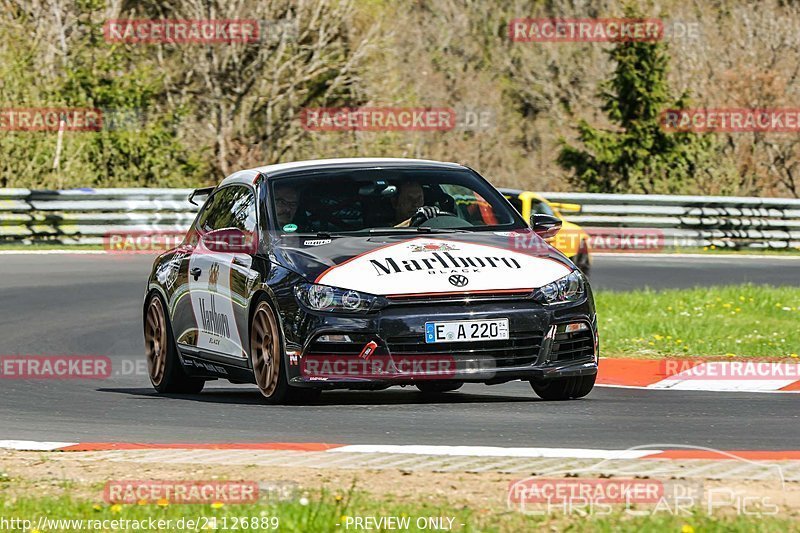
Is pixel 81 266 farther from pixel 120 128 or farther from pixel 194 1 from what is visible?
pixel 194 1

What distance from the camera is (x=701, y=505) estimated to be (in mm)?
6133

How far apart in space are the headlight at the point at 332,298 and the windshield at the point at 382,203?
0.86 meters

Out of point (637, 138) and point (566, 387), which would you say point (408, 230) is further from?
point (637, 138)

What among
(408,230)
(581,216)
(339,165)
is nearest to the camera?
(408,230)

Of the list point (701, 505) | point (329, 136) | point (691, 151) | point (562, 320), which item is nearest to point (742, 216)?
point (691, 151)

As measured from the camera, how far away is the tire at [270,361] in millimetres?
9406

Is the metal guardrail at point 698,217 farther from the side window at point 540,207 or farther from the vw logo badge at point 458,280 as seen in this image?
the vw logo badge at point 458,280

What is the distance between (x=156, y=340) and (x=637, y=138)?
2494 centimetres

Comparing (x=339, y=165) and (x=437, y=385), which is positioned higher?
(x=339, y=165)

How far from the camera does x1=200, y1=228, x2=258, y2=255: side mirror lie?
1005 cm

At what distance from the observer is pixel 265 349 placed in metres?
9.63

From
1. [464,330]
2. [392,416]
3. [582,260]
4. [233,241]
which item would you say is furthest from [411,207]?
[582,260]

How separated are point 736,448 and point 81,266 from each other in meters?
16.0

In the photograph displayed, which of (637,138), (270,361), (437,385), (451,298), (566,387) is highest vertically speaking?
(451,298)
